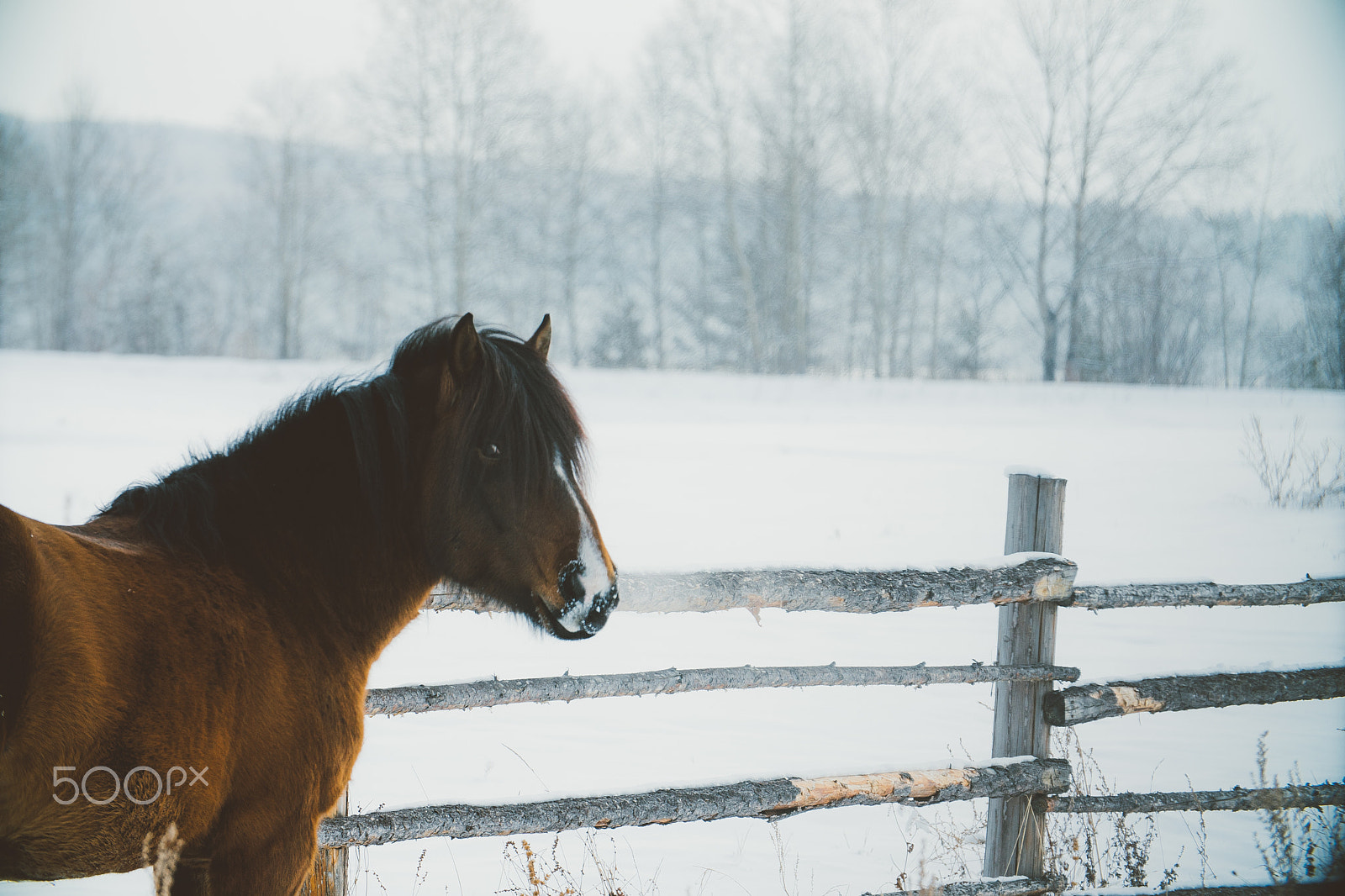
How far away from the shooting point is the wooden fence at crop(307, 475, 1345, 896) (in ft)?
8.86

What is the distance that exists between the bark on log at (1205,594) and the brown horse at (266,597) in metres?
2.27

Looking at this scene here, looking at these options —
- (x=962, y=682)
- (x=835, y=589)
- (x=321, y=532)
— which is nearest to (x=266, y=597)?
(x=321, y=532)

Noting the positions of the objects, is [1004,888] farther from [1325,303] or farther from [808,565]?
[1325,303]

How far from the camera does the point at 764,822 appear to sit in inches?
159

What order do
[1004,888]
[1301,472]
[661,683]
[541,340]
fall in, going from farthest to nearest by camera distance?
[1301,472] < [1004,888] < [661,683] < [541,340]

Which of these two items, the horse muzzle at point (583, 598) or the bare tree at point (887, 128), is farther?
the bare tree at point (887, 128)

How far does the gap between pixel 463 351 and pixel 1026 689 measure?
8.54 ft

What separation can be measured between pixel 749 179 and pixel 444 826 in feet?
64.9

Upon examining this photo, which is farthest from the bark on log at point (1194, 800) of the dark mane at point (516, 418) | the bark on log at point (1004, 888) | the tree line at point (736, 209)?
the tree line at point (736, 209)

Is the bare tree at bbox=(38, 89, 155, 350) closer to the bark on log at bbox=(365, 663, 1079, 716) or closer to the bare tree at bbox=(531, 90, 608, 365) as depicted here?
the bare tree at bbox=(531, 90, 608, 365)

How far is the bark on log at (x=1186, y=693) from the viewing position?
3244 millimetres

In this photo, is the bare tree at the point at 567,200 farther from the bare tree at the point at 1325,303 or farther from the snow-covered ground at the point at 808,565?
the bare tree at the point at 1325,303

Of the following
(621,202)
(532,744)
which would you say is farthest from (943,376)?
(532,744)

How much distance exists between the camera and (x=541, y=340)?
229cm
